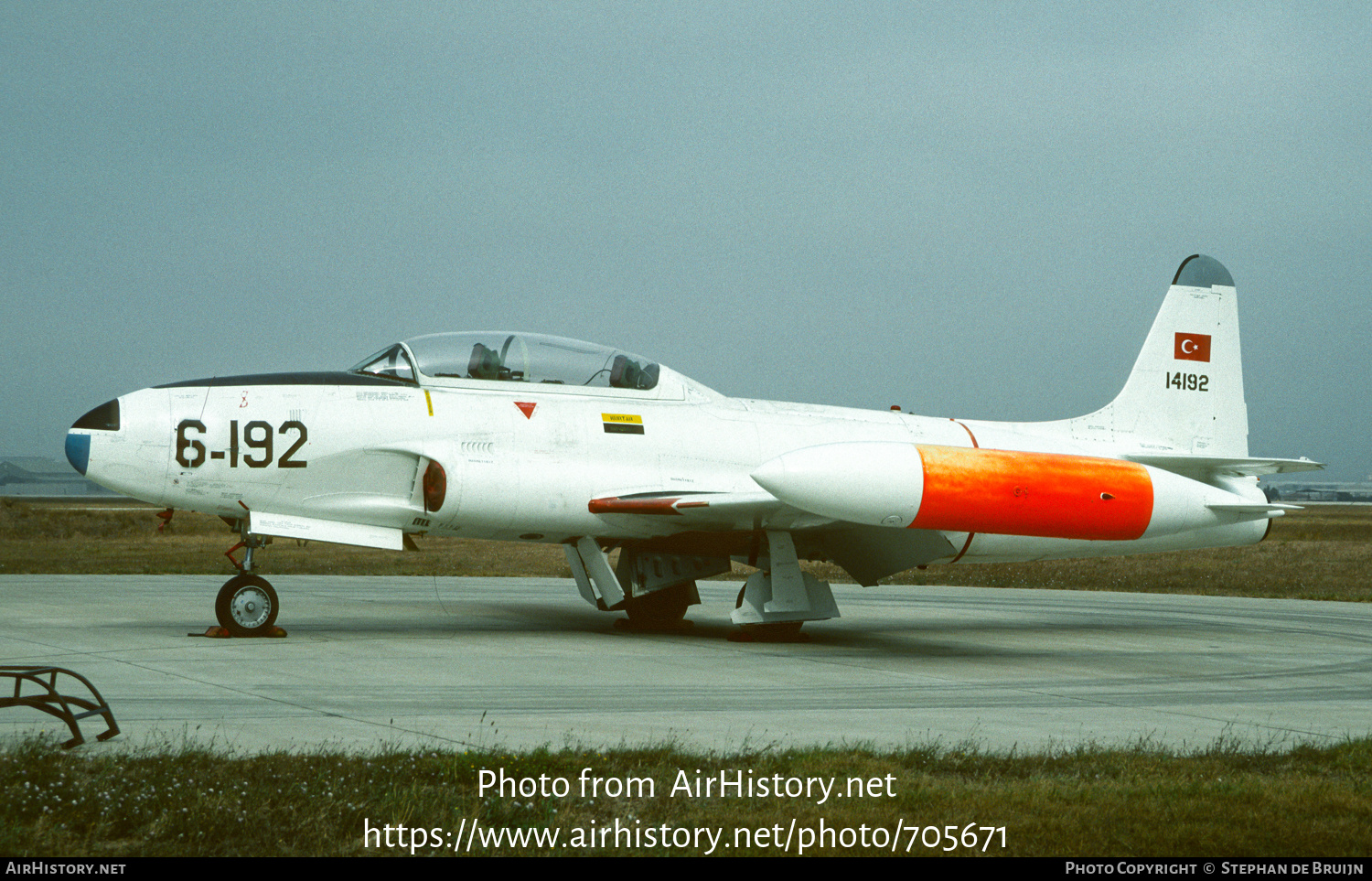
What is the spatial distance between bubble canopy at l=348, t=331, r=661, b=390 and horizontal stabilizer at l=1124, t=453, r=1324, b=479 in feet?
22.2

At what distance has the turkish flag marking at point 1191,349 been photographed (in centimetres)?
1628

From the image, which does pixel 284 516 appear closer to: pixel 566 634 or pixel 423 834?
pixel 566 634

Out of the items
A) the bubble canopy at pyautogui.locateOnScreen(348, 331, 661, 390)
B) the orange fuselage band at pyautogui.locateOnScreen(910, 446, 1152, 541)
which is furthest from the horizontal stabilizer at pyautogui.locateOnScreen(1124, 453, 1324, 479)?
the bubble canopy at pyautogui.locateOnScreen(348, 331, 661, 390)

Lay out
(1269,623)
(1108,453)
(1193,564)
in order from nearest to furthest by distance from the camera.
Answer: (1108,453) → (1269,623) → (1193,564)

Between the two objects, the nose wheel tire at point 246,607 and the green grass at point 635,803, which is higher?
the green grass at point 635,803

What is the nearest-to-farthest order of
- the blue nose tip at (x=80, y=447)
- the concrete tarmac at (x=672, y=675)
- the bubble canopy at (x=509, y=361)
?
the concrete tarmac at (x=672, y=675), the blue nose tip at (x=80, y=447), the bubble canopy at (x=509, y=361)

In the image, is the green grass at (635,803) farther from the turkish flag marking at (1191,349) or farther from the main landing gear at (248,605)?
the turkish flag marking at (1191,349)

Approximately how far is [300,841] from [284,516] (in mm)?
7730

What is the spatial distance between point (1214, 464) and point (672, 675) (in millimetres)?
8794

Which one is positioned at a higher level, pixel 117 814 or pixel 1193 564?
pixel 117 814

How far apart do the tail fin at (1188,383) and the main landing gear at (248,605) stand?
10221 millimetres

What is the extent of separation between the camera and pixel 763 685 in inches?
384

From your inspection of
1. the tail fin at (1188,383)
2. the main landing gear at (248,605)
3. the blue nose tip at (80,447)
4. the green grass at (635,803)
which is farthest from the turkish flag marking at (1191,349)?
the blue nose tip at (80,447)

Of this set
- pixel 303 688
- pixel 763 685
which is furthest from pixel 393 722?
pixel 763 685
